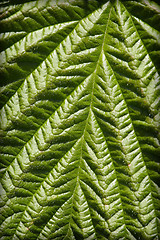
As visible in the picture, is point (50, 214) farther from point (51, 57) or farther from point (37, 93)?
point (51, 57)

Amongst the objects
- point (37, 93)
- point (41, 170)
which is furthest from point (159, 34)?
point (41, 170)

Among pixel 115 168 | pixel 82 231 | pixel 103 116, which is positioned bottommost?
pixel 82 231

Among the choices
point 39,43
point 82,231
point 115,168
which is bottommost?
point 82,231

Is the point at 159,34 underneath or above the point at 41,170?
above

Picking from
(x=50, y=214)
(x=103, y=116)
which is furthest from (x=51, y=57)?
(x=50, y=214)

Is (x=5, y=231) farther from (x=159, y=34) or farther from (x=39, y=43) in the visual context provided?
(x=159, y=34)

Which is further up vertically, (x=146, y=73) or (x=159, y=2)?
(x=159, y=2)
